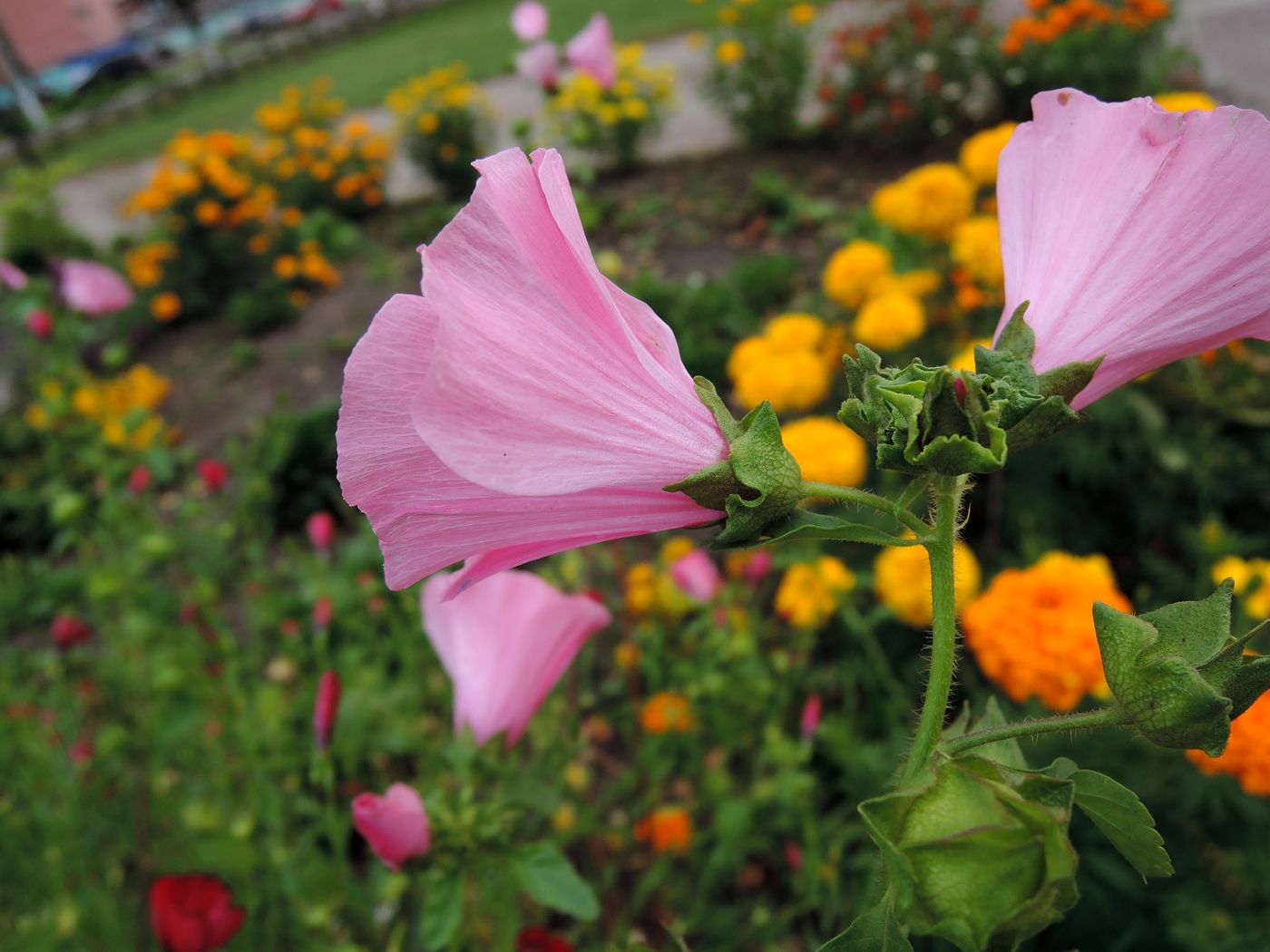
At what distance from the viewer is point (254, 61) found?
1379cm

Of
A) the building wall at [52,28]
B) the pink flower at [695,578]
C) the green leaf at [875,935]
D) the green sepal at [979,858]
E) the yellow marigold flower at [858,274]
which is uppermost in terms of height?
the green sepal at [979,858]

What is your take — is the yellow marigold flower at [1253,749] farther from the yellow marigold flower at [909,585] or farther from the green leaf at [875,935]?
the green leaf at [875,935]

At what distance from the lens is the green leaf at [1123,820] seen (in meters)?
0.34

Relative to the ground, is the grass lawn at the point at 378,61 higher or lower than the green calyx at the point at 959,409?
lower

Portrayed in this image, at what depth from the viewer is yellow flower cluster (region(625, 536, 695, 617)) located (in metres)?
1.27

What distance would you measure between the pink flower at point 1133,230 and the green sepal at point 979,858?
0.18 m

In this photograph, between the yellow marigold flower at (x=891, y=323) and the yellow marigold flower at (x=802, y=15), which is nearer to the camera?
the yellow marigold flower at (x=891, y=323)

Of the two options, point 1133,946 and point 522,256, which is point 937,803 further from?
point 1133,946

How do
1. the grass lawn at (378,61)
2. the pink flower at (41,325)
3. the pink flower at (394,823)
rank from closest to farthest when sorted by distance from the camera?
the pink flower at (394,823)
the pink flower at (41,325)
the grass lawn at (378,61)

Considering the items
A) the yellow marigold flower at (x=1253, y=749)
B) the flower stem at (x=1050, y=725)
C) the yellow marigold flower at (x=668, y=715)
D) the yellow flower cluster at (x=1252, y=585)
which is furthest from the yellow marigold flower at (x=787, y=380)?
the flower stem at (x=1050, y=725)

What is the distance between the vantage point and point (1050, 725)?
0.33 meters

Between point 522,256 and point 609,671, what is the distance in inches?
56.9

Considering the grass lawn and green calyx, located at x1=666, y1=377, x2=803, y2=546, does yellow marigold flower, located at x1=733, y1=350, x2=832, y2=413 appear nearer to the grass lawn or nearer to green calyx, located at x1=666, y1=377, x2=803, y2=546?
green calyx, located at x1=666, y1=377, x2=803, y2=546

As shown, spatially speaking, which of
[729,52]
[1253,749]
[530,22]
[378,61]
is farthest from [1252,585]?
[378,61]
